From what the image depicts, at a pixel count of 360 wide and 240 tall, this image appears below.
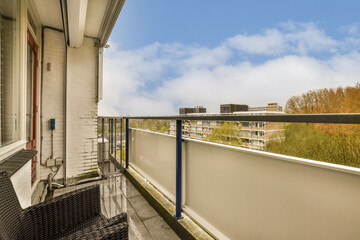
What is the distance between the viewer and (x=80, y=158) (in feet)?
12.3

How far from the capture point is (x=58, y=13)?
3104 millimetres

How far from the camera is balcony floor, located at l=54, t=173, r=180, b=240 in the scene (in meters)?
1.93

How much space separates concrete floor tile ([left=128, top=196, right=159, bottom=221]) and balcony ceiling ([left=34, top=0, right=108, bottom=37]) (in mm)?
2858

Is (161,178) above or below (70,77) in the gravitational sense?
below

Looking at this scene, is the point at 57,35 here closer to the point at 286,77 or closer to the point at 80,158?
the point at 80,158

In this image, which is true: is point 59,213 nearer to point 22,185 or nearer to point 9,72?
point 22,185

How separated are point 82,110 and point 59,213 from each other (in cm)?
284

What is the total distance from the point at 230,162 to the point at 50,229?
1258 mm

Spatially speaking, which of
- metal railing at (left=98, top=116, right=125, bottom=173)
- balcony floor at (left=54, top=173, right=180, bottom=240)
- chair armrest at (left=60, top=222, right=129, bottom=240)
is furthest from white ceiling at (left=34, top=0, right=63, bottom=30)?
chair armrest at (left=60, top=222, right=129, bottom=240)

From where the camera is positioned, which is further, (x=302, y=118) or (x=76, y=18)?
(x=76, y=18)

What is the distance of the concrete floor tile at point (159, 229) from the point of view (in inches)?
73.5

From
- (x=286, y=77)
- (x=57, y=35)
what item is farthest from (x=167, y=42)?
(x=57, y=35)

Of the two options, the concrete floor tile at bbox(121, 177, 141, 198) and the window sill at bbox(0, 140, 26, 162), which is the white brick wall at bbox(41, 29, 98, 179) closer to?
the concrete floor tile at bbox(121, 177, 141, 198)

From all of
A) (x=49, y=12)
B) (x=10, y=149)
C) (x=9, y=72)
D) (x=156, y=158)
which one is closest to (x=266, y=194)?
(x=156, y=158)
